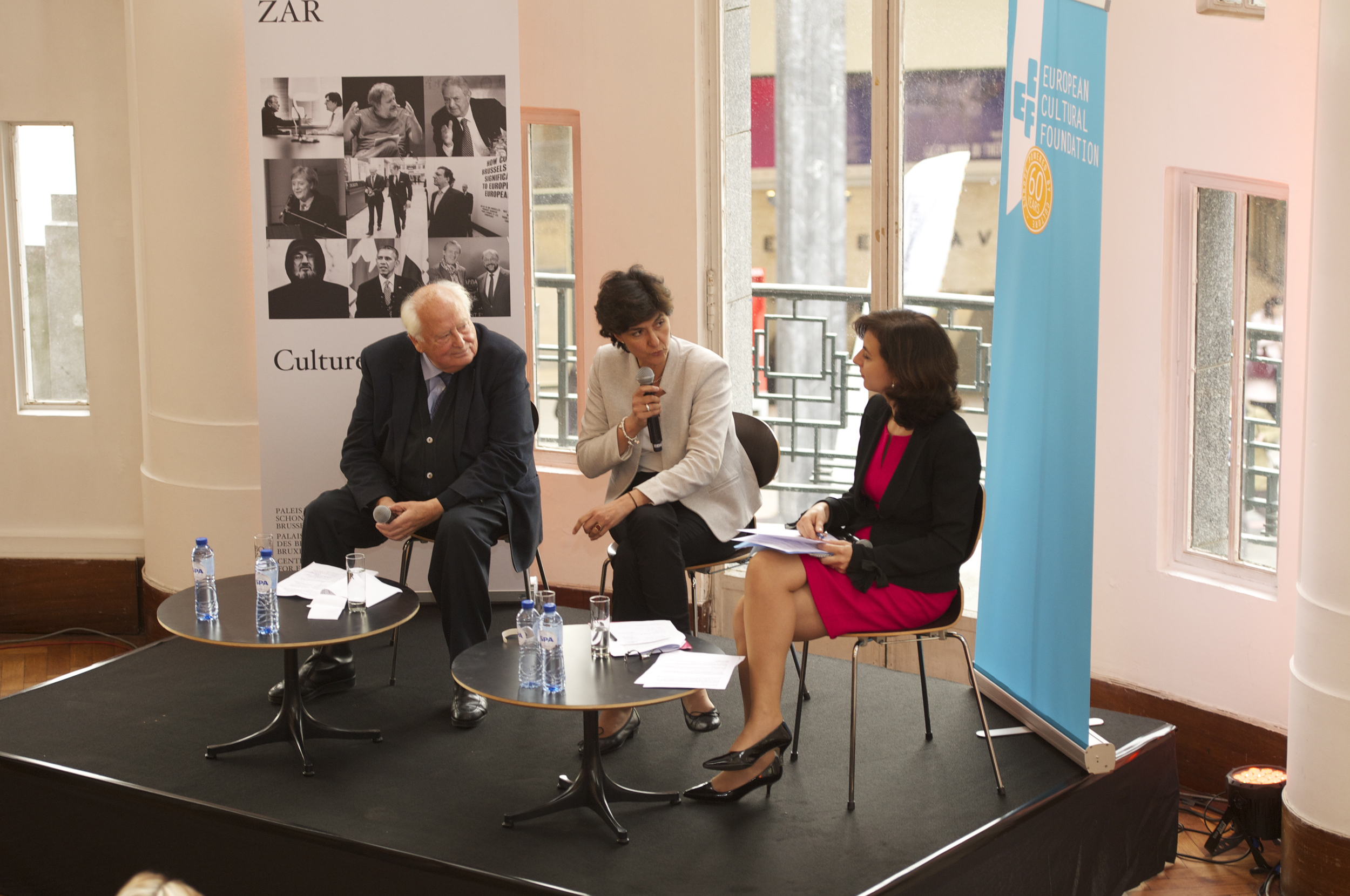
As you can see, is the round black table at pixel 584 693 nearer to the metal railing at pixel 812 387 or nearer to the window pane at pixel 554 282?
the metal railing at pixel 812 387

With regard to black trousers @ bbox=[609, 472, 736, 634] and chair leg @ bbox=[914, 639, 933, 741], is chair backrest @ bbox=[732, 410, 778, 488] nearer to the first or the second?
black trousers @ bbox=[609, 472, 736, 634]

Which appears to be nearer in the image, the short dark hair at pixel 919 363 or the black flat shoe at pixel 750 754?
the black flat shoe at pixel 750 754

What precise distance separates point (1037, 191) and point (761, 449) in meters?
1.22

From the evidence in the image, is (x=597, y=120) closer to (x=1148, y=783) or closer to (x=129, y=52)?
(x=129, y=52)

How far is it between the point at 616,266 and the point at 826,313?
86cm

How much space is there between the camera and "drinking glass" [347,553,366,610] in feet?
10.5

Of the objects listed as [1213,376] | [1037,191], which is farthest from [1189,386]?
[1037,191]

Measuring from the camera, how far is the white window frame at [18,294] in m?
5.14

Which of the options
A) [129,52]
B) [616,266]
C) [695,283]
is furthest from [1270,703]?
[129,52]

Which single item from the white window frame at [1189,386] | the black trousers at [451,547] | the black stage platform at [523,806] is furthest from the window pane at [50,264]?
the white window frame at [1189,386]

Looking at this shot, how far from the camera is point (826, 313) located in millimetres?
4512

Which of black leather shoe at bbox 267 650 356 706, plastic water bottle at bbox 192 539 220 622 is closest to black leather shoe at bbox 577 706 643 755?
black leather shoe at bbox 267 650 356 706

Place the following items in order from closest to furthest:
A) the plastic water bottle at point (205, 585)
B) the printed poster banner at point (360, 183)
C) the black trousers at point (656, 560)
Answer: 1. the plastic water bottle at point (205, 585)
2. the black trousers at point (656, 560)
3. the printed poster banner at point (360, 183)

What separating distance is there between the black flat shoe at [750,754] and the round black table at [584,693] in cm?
16
